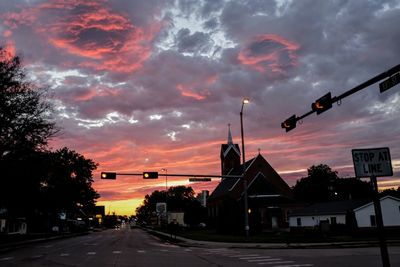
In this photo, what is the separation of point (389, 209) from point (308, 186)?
2968 inches

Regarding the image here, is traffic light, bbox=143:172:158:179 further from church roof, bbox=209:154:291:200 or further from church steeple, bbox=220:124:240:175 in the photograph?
church steeple, bbox=220:124:240:175

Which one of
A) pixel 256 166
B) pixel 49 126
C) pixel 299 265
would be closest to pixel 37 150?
pixel 49 126

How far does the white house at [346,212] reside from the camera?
198 ft

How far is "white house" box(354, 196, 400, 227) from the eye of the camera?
59.9m

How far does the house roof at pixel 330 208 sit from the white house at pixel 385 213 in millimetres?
1076

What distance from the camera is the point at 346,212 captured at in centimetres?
5312

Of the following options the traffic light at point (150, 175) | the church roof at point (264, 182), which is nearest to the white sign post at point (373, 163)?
the traffic light at point (150, 175)

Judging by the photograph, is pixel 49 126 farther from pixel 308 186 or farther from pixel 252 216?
pixel 308 186

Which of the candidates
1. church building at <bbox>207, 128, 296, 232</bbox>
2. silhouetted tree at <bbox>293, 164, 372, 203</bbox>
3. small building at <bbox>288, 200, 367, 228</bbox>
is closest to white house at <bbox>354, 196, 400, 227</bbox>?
small building at <bbox>288, 200, 367, 228</bbox>

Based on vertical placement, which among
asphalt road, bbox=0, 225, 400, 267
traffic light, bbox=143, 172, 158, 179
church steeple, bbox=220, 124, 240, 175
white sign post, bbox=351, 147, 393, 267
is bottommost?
asphalt road, bbox=0, 225, 400, 267

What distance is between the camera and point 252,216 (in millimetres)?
47094

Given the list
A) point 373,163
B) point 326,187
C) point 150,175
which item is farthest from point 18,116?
point 326,187

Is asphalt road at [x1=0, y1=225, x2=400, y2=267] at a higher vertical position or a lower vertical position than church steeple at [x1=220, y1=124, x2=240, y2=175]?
lower

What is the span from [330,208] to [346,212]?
15.9 meters
